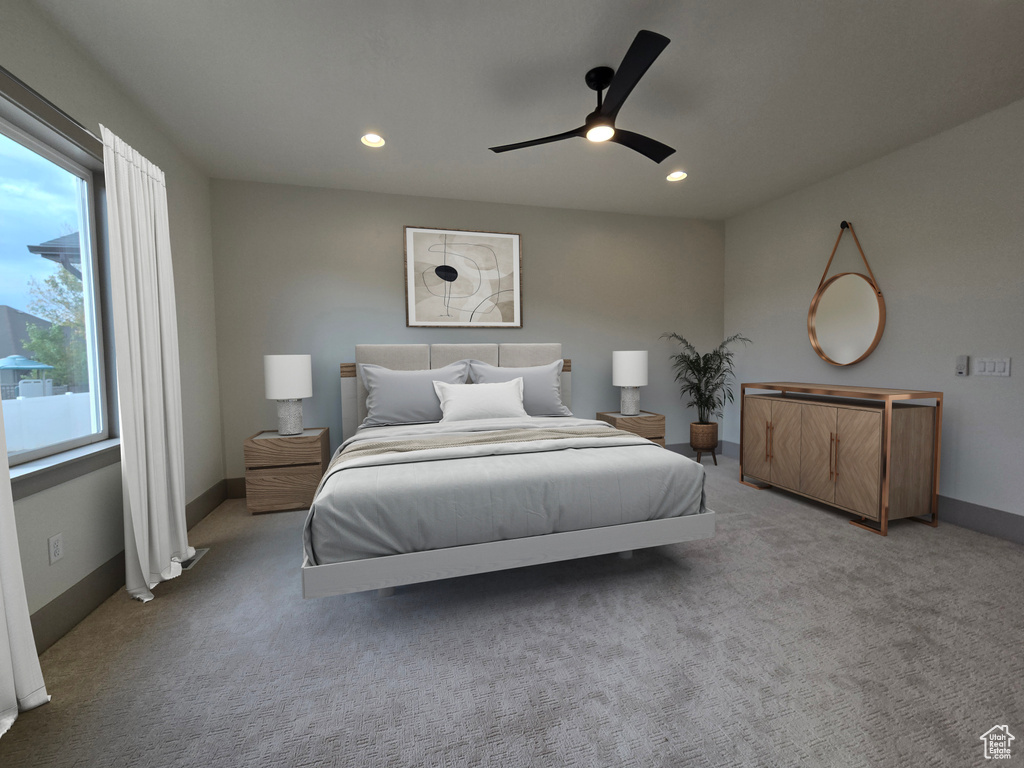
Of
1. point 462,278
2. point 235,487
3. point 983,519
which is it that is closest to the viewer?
point 983,519

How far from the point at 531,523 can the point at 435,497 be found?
464mm

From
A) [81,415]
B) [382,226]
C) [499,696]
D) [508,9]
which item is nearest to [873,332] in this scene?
[508,9]

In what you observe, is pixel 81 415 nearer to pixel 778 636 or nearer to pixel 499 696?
pixel 499 696

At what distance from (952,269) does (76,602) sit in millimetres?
5247

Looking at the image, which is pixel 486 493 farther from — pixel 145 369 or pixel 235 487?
pixel 235 487

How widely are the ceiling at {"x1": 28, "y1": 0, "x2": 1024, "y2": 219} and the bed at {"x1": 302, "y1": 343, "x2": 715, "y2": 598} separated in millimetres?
1964

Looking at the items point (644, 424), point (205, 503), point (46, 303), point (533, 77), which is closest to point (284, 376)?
point (205, 503)

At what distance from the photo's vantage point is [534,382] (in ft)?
12.3

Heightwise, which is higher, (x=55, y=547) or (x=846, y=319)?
(x=846, y=319)

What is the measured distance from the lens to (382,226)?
3.96 m

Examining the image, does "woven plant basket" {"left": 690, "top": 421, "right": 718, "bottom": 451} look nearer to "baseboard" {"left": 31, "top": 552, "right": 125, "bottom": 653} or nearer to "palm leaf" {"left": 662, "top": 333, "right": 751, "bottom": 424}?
"palm leaf" {"left": 662, "top": 333, "right": 751, "bottom": 424}

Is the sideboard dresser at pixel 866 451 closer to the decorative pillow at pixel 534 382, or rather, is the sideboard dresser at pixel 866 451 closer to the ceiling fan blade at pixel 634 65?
the decorative pillow at pixel 534 382

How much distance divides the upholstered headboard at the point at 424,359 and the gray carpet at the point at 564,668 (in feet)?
5.14

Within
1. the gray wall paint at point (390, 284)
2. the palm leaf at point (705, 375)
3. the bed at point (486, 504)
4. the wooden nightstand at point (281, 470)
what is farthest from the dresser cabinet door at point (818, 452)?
the wooden nightstand at point (281, 470)
